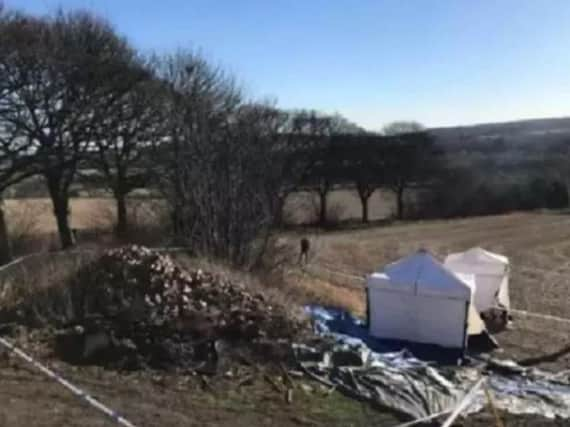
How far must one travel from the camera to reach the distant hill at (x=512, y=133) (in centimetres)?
7425

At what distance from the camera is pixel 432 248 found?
117 ft

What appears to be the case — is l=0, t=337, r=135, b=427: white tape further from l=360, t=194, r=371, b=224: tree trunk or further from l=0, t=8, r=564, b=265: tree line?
l=360, t=194, r=371, b=224: tree trunk

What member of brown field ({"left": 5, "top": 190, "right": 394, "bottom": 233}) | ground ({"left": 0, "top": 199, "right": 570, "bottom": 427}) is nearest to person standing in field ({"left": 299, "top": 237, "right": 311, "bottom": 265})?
ground ({"left": 0, "top": 199, "right": 570, "bottom": 427})

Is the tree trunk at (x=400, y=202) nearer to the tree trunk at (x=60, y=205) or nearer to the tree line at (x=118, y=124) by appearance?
the tree line at (x=118, y=124)

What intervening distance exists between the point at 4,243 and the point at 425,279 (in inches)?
557

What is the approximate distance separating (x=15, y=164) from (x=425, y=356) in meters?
18.1

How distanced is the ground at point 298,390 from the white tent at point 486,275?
0.69 metres

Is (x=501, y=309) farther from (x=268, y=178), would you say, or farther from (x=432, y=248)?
(x=432, y=248)

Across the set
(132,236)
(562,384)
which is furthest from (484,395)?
(132,236)

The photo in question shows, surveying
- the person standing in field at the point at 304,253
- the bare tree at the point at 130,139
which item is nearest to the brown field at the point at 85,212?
the bare tree at the point at 130,139

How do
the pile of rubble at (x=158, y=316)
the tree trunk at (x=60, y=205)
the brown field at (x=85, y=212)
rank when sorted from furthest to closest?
the tree trunk at (x=60, y=205)
the brown field at (x=85, y=212)
the pile of rubble at (x=158, y=316)

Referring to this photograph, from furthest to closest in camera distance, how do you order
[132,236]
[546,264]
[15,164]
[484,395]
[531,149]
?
1. [531,149]
2. [546,264]
3. [15,164]
4. [132,236]
5. [484,395]

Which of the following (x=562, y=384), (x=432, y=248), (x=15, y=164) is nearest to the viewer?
(x=562, y=384)

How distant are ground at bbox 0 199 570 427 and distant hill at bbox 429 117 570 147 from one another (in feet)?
127
